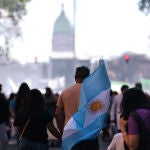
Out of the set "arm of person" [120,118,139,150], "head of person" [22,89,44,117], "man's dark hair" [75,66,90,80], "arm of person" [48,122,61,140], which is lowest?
"arm of person" [48,122,61,140]

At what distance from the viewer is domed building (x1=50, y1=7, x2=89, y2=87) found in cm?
17175

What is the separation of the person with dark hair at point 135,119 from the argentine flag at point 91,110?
1803 millimetres

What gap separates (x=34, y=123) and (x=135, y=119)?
2.93m

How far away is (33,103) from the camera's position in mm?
9211

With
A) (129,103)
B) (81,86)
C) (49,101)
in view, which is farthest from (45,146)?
(49,101)

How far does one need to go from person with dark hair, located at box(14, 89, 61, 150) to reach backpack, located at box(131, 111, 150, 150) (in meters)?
2.83

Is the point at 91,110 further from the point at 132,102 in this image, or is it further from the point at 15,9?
the point at 15,9

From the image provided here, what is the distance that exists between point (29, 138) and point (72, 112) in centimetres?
59

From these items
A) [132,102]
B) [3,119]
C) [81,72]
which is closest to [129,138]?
[132,102]

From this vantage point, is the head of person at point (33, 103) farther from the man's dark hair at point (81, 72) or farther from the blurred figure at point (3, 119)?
the blurred figure at point (3, 119)

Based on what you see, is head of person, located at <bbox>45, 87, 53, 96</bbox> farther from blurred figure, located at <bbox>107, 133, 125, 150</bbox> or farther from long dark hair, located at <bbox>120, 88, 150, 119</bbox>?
long dark hair, located at <bbox>120, 88, 150, 119</bbox>

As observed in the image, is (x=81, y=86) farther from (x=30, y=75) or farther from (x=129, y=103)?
(x=30, y=75)

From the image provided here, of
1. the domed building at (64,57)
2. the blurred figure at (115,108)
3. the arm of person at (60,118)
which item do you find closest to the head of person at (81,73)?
the arm of person at (60,118)

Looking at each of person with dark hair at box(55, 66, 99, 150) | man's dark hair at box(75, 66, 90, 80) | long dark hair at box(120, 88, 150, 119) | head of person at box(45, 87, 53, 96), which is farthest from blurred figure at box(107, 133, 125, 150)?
head of person at box(45, 87, 53, 96)
